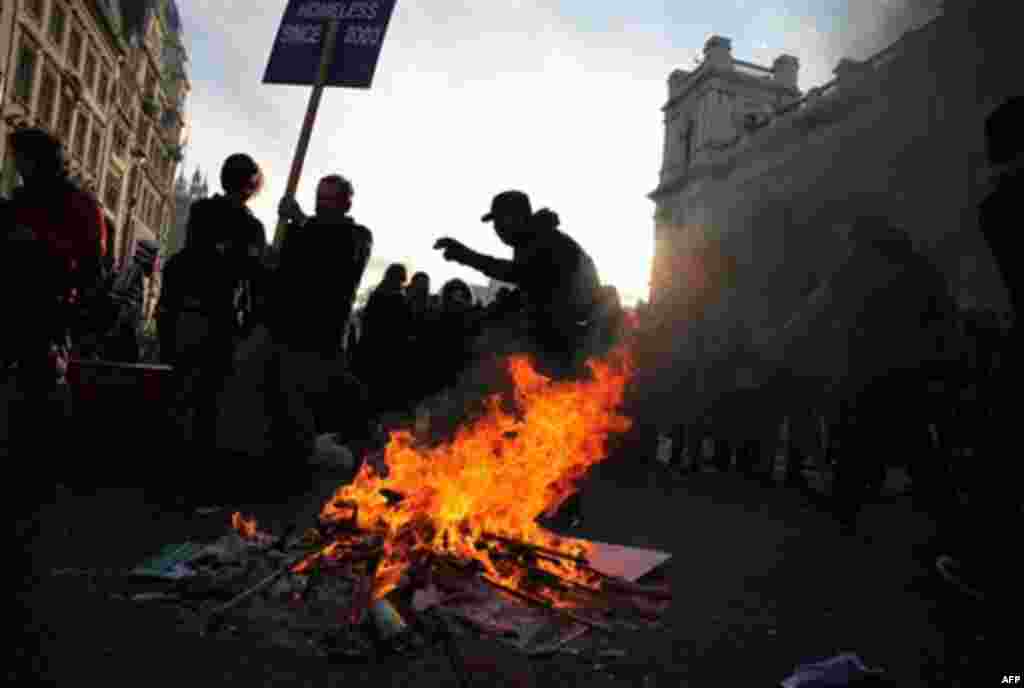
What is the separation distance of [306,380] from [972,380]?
4.81 m

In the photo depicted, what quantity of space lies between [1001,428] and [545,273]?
2.70m

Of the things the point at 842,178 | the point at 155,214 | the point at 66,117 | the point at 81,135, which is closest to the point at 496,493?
the point at 842,178

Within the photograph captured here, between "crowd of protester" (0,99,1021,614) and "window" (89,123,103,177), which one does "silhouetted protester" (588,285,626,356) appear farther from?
"window" (89,123,103,177)

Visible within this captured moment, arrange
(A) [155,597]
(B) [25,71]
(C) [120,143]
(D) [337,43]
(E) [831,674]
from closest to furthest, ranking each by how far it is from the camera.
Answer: (E) [831,674]
(A) [155,597]
(D) [337,43]
(B) [25,71]
(C) [120,143]

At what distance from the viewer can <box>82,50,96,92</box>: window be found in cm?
3562

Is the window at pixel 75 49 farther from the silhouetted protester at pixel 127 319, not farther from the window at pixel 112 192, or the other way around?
the silhouetted protester at pixel 127 319

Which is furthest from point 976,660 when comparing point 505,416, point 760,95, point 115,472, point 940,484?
point 760,95

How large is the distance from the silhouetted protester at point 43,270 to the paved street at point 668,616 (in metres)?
0.62

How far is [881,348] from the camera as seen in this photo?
5.31 m

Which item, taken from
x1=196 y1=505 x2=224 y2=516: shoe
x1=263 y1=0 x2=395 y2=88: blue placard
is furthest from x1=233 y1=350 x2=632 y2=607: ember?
x1=263 y1=0 x2=395 y2=88: blue placard

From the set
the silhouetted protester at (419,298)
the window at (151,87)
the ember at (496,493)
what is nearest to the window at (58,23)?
the window at (151,87)

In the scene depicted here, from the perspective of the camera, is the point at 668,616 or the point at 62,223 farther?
the point at 62,223

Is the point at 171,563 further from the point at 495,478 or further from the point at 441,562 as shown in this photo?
the point at 495,478

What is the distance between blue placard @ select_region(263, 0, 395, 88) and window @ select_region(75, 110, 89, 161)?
3571 centimetres
